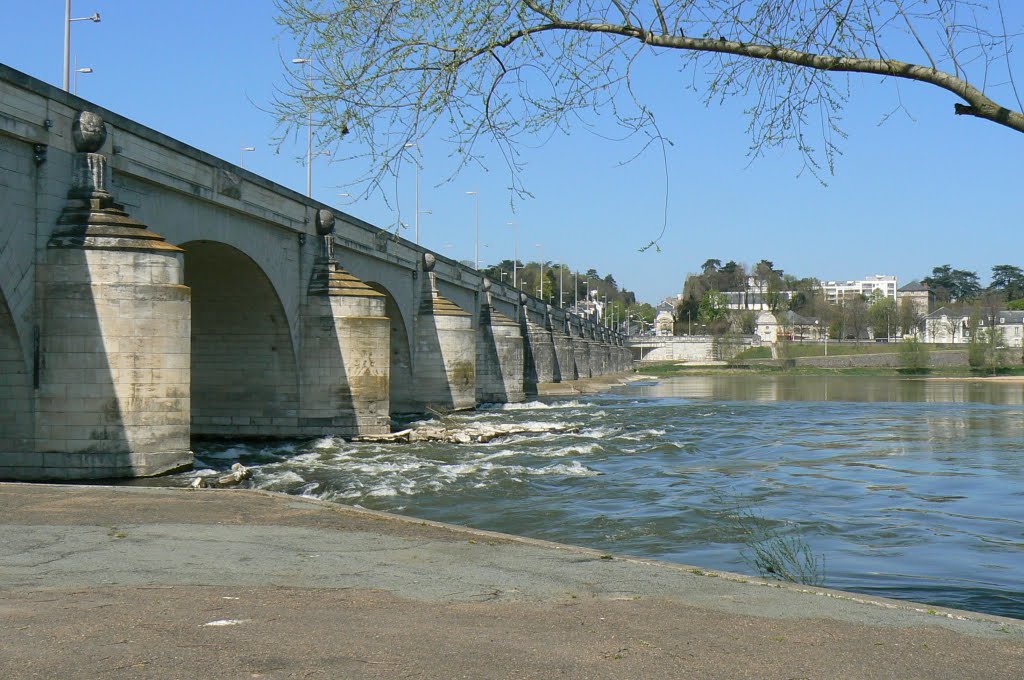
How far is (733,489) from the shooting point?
19797 mm

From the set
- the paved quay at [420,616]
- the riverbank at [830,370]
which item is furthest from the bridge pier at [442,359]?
the riverbank at [830,370]

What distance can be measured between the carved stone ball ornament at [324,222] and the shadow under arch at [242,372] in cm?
364

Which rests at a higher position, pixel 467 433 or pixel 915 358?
pixel 915 358

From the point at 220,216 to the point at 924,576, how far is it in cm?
1892

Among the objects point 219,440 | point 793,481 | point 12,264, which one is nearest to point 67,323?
point 12,264

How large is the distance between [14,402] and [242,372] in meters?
12.2

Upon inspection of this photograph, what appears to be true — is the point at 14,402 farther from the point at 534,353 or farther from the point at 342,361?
the point at 534,353

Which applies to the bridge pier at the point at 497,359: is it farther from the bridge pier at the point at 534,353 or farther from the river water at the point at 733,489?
the river water at the point at 733,489

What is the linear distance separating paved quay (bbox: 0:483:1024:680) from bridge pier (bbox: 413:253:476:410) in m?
33.4

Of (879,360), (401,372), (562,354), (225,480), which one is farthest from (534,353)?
(879,360)

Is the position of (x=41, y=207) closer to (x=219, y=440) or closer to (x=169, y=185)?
(x=169, y=185)

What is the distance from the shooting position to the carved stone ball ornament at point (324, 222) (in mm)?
32594

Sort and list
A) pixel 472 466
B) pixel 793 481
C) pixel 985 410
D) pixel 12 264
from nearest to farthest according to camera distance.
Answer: pixel 12 264 < pixel 793 481 < pixel 472 466 < pixel 985 410

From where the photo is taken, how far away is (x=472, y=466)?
2322 cm
